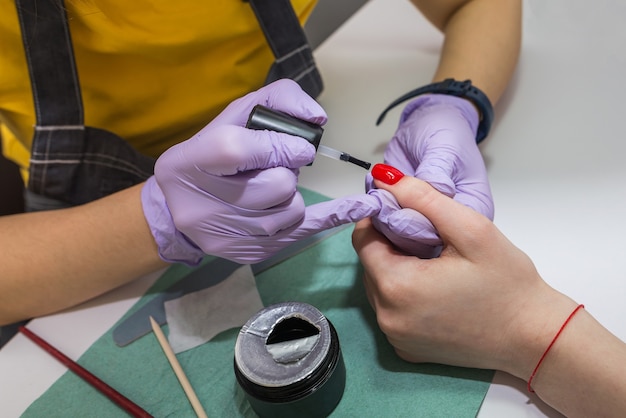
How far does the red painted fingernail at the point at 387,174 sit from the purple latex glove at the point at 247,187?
38 millimetres

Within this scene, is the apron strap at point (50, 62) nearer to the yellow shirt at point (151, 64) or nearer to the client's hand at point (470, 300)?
the yellow shirt at point (151, 64)

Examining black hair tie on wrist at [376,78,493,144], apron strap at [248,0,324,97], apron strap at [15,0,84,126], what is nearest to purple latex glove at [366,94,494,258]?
black hair tie on wrist at [376,78,493,144]

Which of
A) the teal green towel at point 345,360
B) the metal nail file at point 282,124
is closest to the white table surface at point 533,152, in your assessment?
the teal green towel at point 345,360

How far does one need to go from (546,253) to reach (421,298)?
0.25 m

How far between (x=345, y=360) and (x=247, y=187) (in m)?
0.29

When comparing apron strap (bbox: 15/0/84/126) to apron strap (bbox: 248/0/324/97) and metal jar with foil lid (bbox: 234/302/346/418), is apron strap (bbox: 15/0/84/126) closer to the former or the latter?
apron strap (bbox: 248/0/324/97)

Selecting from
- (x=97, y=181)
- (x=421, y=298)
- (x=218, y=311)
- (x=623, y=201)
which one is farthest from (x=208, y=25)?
(x=623, y=201)

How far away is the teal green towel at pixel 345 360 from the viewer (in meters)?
0.68

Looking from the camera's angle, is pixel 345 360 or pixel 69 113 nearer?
pixel 345 360

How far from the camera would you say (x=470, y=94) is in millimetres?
939

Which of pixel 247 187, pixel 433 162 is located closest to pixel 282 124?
pixel 247 187

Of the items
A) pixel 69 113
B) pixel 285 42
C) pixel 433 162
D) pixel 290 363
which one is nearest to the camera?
pixel 290 363

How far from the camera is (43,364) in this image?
2.71 feet

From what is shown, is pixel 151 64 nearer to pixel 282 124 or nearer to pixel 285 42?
pixel 285 42
